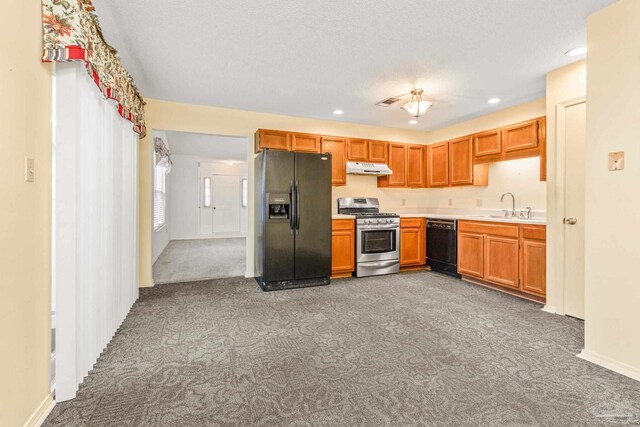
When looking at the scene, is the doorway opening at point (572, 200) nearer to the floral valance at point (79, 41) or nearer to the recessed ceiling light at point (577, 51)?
the recessed ceiling light at point (577, 51)

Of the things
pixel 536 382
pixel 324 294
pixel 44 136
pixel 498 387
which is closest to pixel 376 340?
pixel 498 387

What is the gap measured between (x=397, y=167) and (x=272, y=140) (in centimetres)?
231

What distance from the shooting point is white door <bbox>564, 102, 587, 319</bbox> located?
299cm

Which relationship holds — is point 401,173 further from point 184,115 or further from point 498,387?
point 498,387

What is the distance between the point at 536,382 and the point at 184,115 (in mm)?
4744

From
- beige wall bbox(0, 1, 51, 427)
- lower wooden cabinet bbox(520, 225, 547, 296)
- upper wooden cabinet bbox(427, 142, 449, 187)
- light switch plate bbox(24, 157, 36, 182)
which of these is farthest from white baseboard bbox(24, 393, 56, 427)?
upper wooden cabinet bbox(427, 142, 449, 187)

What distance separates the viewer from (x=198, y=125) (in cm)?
440

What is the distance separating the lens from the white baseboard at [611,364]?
2020mm

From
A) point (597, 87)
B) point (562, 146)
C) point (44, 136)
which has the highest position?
point (597, 87)

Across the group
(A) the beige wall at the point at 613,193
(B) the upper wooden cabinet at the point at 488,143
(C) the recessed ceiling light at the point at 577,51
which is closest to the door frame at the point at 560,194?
(C) the recessed ceiling light at the point at 577,51

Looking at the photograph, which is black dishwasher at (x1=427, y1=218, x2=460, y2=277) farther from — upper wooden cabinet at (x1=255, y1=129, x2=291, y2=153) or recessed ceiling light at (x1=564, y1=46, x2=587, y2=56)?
upper wooden cabinet at (x1=255, y1=129, x2=291, y2=153)

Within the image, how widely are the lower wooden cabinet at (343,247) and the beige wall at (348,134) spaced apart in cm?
80

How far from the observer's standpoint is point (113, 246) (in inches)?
106

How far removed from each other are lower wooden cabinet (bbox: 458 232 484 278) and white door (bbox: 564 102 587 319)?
3.87 ft
